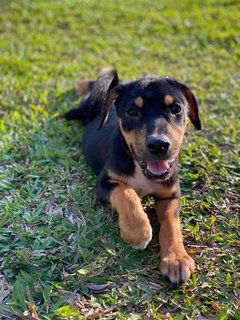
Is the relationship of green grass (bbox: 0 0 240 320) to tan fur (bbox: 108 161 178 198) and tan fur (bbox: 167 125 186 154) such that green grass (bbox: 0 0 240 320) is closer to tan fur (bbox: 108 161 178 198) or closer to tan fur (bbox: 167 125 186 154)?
tan fur (bbox: 108 161 178 198)

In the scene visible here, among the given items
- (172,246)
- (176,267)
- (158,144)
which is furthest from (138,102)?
(176,267)

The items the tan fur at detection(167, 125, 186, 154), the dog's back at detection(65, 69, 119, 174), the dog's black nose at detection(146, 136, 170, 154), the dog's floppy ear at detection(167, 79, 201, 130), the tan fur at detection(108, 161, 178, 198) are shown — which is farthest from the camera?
the dog's back at detection(65, 69, 119, 174)

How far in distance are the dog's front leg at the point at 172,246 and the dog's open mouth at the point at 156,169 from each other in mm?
294

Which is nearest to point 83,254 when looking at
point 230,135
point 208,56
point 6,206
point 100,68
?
point 6,206

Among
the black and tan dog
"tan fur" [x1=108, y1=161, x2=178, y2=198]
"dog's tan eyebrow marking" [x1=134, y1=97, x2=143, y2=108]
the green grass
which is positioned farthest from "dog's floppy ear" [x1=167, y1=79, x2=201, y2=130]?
"tan fur" [x1=108, y1=161, x2=178, y2=198]

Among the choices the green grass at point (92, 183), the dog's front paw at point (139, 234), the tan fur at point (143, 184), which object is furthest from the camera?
the tan fur at point (143, 184)

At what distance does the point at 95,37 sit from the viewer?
9.35 meters

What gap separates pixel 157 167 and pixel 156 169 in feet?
0.07

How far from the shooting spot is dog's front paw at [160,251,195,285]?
394 centimetres

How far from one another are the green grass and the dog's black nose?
29.6 inches

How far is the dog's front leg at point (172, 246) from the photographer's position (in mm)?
3953

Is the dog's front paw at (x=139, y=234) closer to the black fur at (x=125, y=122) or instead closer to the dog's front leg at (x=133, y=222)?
the dog's front leg at (x=133, y=222)

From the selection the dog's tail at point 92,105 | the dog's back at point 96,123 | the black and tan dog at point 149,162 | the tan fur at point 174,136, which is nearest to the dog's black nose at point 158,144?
the black and tan dog at point 149,162

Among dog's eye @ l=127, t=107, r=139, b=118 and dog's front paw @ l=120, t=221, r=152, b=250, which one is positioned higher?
dog's eye @ l=127, t=107, r=139, b=118
